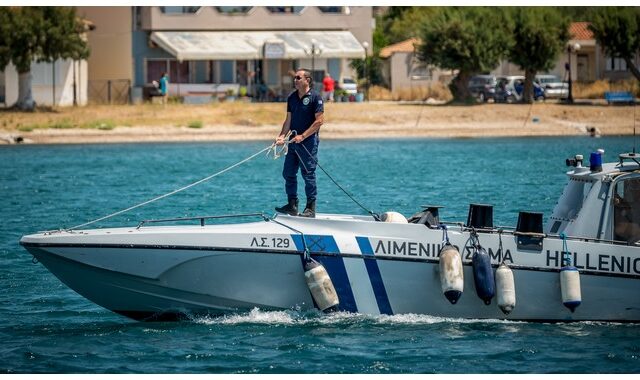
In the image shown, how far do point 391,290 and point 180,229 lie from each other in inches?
91.7

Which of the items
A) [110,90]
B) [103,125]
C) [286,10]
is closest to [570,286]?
[103,125]

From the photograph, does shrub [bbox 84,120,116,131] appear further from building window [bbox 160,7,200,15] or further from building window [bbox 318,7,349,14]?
building window [bbox 318,7,349,14]

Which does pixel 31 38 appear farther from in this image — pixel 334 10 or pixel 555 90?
pixel 555 90

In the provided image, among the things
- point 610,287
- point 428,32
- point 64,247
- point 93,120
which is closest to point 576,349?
point 610,287

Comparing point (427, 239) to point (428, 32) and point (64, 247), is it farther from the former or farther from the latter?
→ point (428, 32)

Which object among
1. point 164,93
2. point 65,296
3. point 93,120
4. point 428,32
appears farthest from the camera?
point 428,32

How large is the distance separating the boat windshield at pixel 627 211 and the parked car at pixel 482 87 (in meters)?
46.5

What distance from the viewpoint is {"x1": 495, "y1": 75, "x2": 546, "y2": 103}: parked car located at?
2363 inches

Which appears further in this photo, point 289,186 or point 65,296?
point 65,296

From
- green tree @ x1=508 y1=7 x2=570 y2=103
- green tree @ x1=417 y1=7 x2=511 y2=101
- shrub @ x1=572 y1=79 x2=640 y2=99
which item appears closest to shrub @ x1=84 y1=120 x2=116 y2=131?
green tree @ x1=417 y1=7 x2=511 y2=101

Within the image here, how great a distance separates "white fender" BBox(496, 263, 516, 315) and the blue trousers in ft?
7.61

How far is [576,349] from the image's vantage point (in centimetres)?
1291

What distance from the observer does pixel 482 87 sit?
61938 millimetres

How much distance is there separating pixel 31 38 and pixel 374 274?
4288 centimetres
